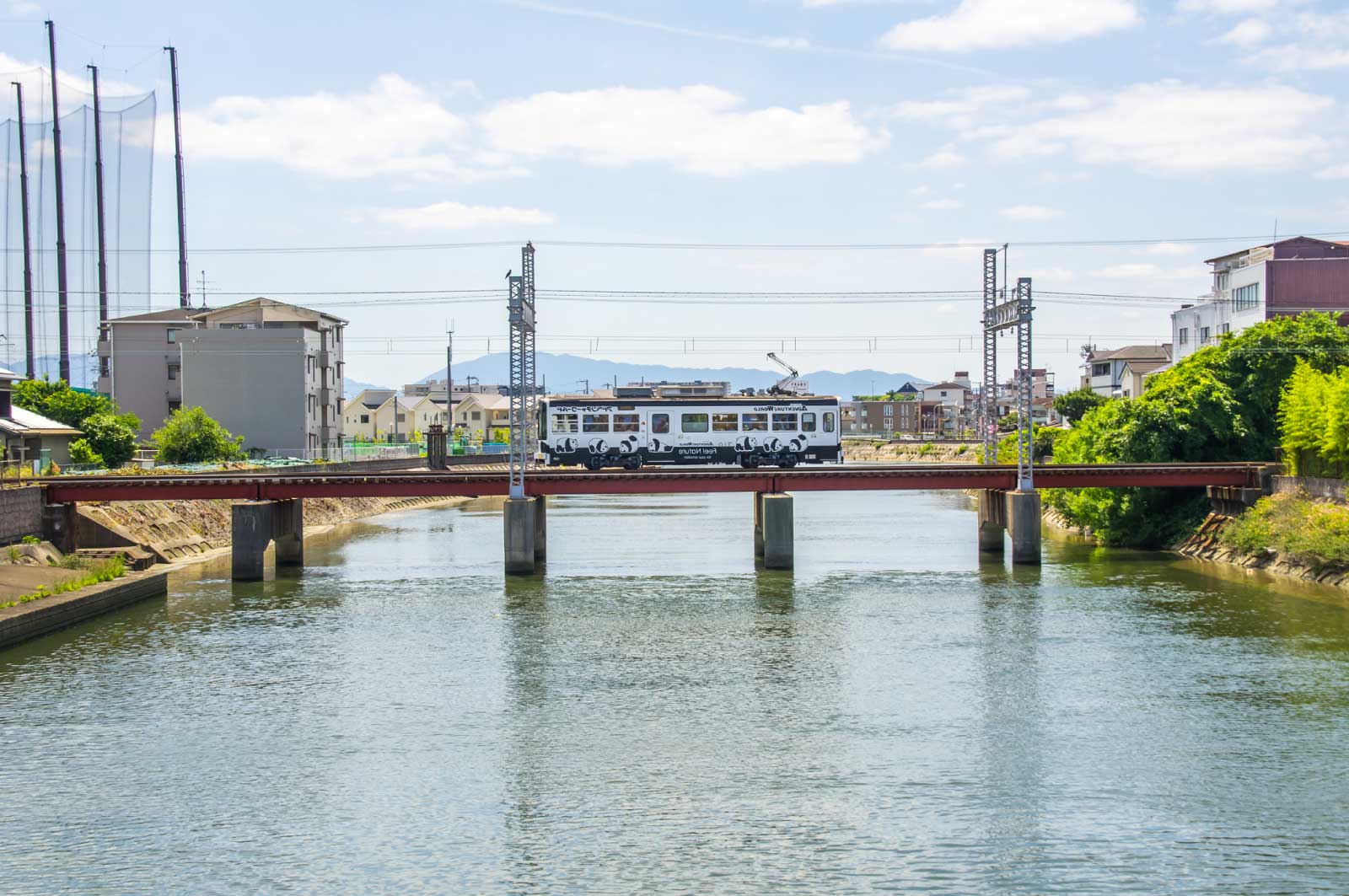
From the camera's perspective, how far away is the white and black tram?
53.7 metres

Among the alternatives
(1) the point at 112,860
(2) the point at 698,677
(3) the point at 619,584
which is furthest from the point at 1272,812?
(3) the point at 619,584

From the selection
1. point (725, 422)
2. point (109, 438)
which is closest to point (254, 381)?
point (109, 438)

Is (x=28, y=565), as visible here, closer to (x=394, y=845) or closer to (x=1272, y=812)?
(x=394, y=845)

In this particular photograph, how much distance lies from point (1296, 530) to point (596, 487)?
2410 centimetres

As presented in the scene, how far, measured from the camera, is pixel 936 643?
103 feet

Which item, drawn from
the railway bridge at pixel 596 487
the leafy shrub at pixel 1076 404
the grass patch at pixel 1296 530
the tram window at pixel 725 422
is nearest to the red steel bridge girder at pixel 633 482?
→ the railway bridge at pixel 596 487

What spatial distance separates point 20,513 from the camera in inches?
1658

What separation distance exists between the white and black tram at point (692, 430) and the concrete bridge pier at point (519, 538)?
9053 mm

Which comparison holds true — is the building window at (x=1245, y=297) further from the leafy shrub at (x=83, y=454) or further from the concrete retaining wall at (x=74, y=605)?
the leafy shrub at (x=83, y=454)

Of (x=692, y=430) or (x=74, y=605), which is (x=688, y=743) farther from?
(x=692, y=430)

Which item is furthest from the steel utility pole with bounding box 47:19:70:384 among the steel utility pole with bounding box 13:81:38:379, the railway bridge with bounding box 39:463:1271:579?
the railway bridge with bounding box 39:463:1271:579

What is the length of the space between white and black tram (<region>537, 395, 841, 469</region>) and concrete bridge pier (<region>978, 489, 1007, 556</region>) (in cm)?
739

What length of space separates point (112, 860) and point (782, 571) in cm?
3044

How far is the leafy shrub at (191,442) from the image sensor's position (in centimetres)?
6650
